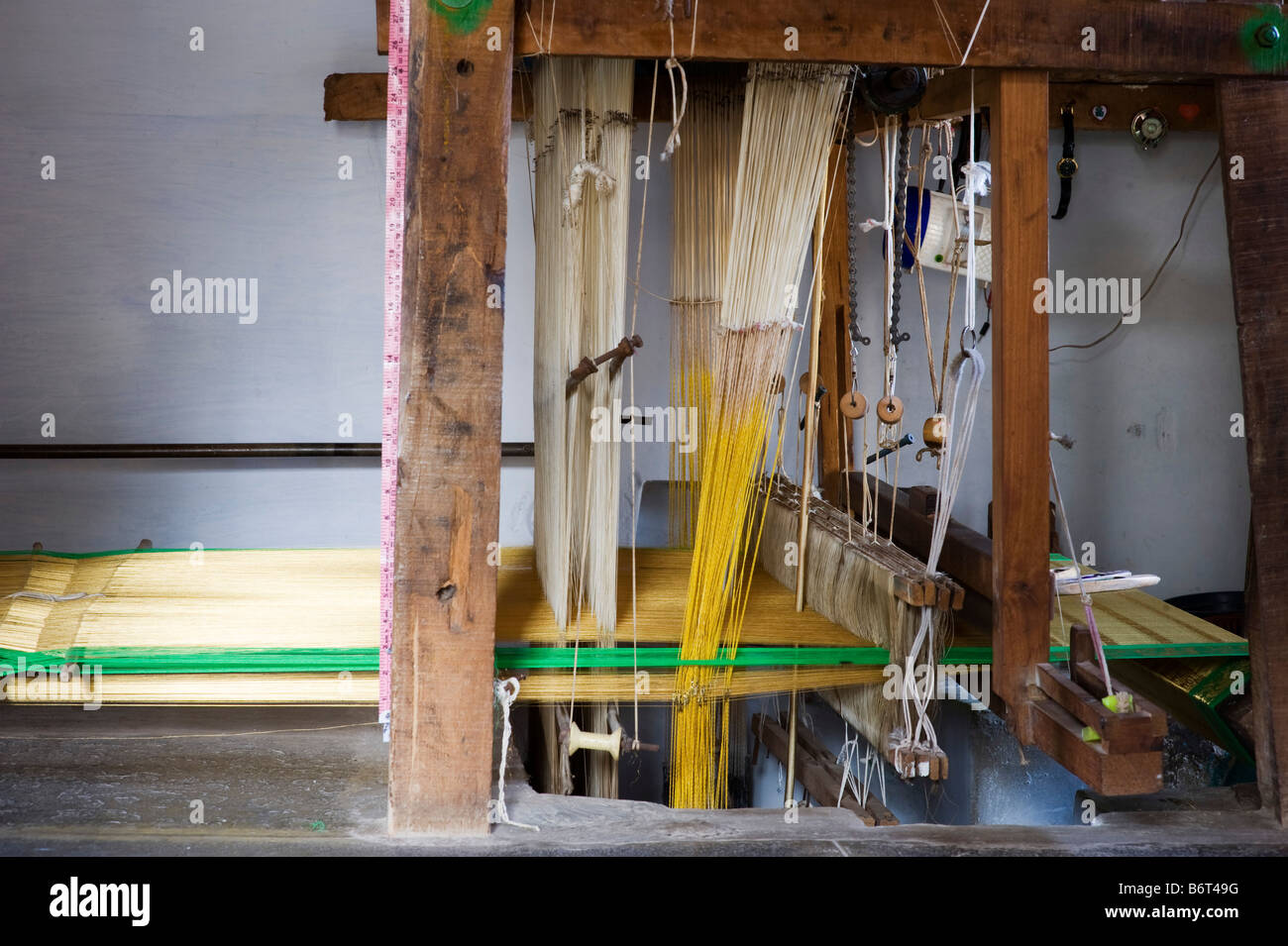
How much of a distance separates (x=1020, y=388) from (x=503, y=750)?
1003 mm

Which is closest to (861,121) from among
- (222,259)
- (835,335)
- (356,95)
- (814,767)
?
(835,335)

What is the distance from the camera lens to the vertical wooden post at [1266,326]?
179 centimetres

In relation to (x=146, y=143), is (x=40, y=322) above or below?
below

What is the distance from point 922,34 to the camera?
176 cm

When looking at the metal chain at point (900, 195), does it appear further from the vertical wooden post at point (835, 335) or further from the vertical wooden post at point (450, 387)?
the vertical wooden post at point (450, 387)

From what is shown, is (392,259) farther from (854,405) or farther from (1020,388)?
(1020,388)

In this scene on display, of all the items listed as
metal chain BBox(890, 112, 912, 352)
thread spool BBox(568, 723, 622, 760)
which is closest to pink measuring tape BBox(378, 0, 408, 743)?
thread spool BBox(568, 723, 622, 760)

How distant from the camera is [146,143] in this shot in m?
3.59

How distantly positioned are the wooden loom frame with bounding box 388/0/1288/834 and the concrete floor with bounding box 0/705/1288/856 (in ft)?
0.35

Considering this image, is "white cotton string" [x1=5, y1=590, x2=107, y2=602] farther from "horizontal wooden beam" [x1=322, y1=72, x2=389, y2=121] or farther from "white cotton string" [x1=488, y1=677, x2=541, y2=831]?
"horizontal wooden beam" [x1=322, y1=72, x2=389, y2=121]

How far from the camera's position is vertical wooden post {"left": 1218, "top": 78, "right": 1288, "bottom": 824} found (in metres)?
1.79
